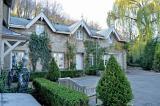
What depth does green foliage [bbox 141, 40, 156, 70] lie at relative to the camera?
37047 mm

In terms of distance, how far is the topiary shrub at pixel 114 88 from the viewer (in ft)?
29.6

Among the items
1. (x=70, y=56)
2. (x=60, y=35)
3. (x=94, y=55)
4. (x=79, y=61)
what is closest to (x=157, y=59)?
(x=94, y=55)

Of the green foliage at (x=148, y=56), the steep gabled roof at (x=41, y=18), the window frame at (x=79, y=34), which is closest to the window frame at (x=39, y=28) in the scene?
the steep gabled roof at (x=41, y=18)

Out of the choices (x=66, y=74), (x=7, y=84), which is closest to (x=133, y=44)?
(x=66, y=74)

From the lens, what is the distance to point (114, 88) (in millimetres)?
9102

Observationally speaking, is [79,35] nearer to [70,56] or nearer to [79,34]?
[79,34]

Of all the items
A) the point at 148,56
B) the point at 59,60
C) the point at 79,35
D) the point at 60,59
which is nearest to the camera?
the point at 59,60

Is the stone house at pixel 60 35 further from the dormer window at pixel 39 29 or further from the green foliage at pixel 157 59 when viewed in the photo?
the green foliage at pixel 157 59

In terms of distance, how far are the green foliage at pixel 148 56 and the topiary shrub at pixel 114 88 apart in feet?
93.4

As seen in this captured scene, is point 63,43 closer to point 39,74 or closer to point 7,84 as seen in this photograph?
point 39,74

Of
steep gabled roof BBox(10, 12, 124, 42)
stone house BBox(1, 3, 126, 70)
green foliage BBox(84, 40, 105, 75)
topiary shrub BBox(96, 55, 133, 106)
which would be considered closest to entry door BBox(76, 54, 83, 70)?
stone house BBox(1, 3, 126, 70)

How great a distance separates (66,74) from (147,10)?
1410 cm

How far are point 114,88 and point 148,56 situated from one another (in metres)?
30.4

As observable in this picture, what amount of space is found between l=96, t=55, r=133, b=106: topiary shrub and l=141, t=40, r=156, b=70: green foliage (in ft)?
93.4
